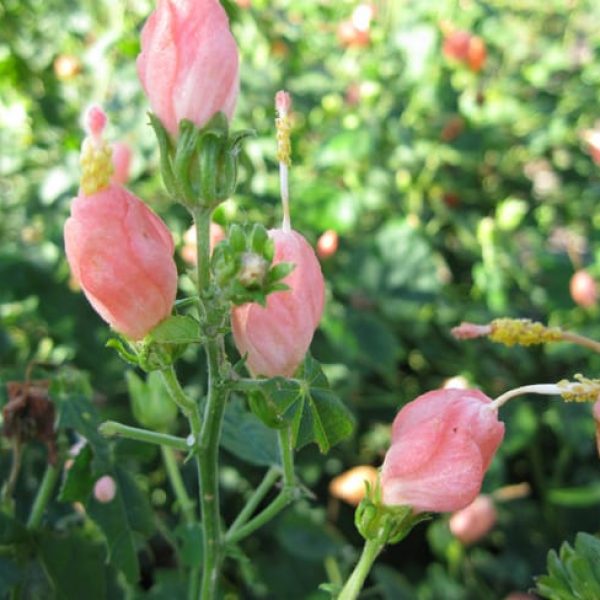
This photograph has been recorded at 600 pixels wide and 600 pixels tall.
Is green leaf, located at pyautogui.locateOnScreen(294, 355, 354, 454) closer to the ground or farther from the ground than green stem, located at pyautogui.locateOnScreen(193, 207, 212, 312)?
closer to the ground

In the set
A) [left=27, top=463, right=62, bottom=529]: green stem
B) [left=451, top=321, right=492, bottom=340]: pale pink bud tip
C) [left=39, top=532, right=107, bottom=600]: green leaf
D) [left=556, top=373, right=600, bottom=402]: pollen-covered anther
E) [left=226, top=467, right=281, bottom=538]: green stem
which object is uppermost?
[left=556, top=373, right=600, bottom=402]: pollen-covered anther

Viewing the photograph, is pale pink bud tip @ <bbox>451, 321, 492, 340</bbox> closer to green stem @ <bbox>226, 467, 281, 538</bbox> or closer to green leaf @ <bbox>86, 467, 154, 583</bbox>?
green stem @ <bbox>226, 467, 281, 538</bbox>

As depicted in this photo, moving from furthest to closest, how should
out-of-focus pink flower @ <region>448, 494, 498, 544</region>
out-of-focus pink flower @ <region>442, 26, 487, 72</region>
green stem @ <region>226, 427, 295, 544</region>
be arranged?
out-of-focus pink flower @ <region>442, 26, 487, 72</region>, out-of-focus pink flower @ <region>448, 494, 498, 544</region>, green stem @ <region>226, 427, 295, 544</region>

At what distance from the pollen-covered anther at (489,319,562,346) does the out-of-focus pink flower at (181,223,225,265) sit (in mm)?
182

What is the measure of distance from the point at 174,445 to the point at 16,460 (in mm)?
212

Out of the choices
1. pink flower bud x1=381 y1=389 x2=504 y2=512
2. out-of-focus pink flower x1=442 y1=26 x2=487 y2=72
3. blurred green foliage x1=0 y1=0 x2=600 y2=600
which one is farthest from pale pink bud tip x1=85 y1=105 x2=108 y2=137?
out-of-focus pink flower x1=442 y1=26 x2=487 y2=72

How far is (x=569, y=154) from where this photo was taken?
6.57 ft

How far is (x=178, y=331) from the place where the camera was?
0.55 meters

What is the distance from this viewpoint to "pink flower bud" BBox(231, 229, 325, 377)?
22.5 inches

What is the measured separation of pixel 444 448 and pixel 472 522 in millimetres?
745

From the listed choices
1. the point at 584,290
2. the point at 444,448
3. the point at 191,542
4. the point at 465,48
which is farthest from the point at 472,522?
the point at 465,48

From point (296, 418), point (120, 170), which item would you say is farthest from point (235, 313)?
point (120, 170)

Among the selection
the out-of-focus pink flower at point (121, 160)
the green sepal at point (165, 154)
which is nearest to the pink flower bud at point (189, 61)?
the green sepal at point (165, 154)

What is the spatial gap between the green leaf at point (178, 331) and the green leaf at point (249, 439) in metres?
0.22
